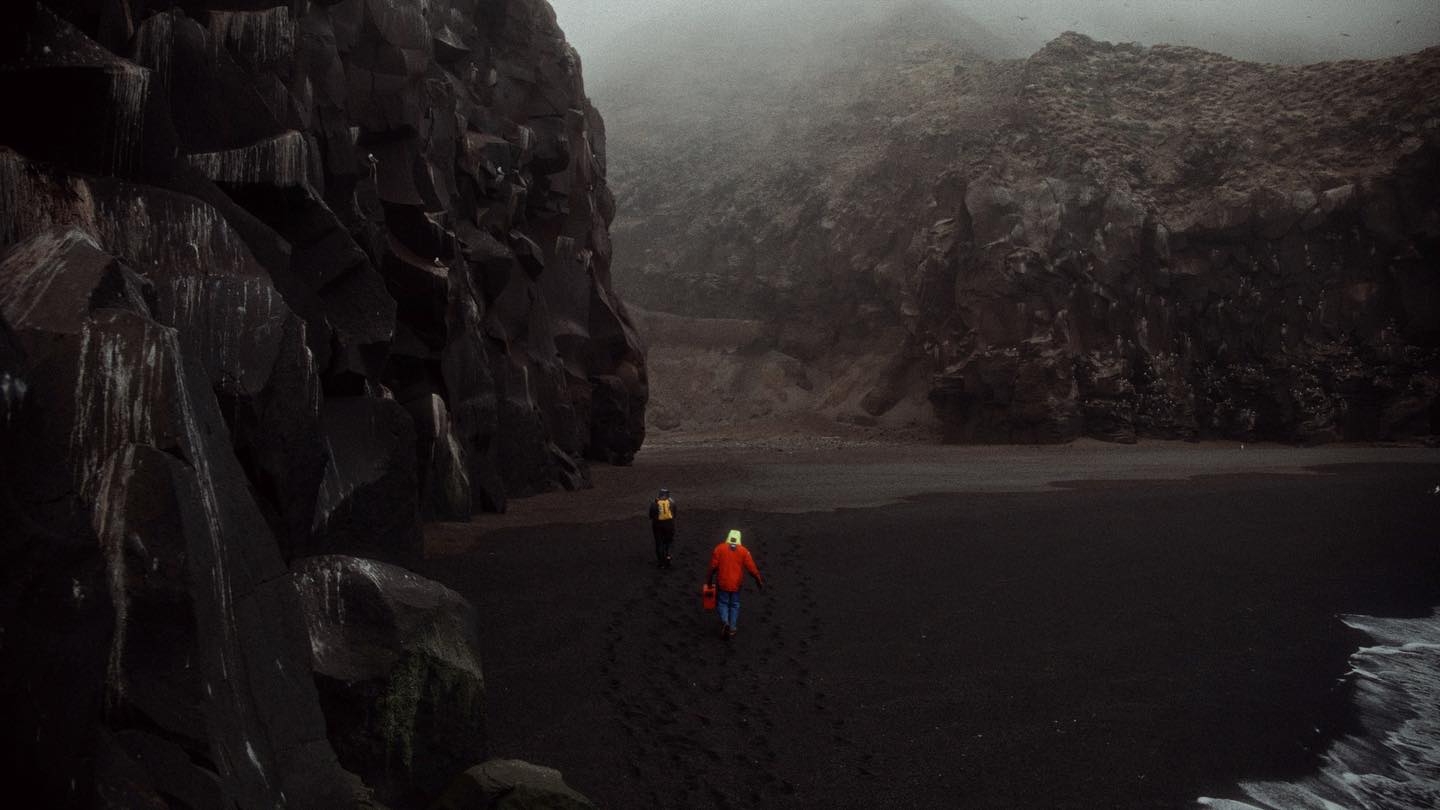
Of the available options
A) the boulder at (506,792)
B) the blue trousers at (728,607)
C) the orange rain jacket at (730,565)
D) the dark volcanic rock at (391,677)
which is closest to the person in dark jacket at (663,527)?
the orange rain jacket at (730,565)

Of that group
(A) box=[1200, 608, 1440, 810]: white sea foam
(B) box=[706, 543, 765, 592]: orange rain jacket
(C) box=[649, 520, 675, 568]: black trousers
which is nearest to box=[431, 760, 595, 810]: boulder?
(B) box=[706, 543, 765, 592]: orange rain jacket

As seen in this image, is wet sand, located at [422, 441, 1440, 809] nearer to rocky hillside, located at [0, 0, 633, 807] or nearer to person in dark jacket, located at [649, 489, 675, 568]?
person in dark jacket, located at [649, 489, 675, 568]

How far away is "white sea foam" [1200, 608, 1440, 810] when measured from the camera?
8742mm

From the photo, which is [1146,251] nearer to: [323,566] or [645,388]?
[645,388]

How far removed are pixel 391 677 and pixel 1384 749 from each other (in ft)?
31.3

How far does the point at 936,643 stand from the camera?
40.1 feet

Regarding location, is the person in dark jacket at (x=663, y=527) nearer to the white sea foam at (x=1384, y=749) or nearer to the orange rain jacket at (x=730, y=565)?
the orange rain jacket at (x=730, y=565)

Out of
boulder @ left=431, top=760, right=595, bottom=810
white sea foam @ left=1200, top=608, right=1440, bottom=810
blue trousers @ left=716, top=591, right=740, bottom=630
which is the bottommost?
white sea foam @ left=1200, top=608, right=1440, bottom=810

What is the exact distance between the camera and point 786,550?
17.2 metres

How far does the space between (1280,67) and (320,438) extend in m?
62.1

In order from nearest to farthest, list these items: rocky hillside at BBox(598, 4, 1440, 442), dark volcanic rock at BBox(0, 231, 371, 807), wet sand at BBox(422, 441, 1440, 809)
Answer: dark volcanic rock at BBox(0, 231, 371, 807), wet sand at BBox(422, 441, 1440, 809), rocky hillside at BBox(598, 4, 1440, 442)

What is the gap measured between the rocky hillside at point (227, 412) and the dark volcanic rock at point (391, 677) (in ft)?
0.07

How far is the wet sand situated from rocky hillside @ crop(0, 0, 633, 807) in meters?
1.72

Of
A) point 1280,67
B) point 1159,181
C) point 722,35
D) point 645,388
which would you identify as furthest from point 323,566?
point 722,35
